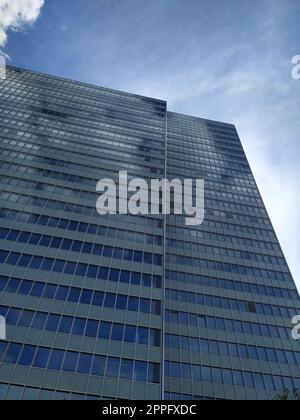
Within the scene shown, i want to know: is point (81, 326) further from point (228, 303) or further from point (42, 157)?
point (42, 157)

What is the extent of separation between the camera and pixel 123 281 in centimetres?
4078

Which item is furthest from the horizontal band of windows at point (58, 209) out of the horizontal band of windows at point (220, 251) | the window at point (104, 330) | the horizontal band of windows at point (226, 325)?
the window at point (104, 330)

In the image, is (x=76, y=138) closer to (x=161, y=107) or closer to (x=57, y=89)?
(x=57, y=89)

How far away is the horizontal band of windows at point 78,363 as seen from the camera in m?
30.8

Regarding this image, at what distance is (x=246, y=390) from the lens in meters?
37.2

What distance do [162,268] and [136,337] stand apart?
10.8 meters

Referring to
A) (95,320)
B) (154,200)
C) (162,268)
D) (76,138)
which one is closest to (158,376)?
(95,320)

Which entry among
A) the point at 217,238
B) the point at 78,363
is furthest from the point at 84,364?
the point at 217,238

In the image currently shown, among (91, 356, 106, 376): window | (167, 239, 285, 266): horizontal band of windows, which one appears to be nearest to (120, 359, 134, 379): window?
(91, 356, 106, 376): window

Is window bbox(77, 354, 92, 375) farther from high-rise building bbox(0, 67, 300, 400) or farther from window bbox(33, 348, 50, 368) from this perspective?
window bbox(33, 348, 50, 368)

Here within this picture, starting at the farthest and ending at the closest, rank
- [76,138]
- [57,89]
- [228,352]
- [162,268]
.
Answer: [57,89] < [76,138] < [162,268] < [228,352]

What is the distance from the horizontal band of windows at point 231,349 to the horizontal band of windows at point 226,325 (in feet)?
6.66

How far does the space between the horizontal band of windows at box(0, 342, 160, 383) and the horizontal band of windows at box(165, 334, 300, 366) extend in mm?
8382

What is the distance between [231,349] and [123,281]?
1610 centimetres
